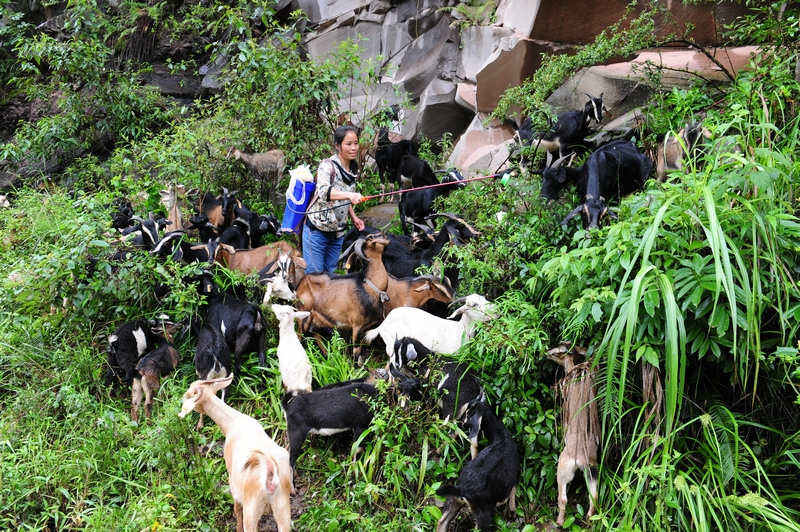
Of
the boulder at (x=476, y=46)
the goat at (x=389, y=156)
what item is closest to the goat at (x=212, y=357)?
the goat at (x=389, y=156)

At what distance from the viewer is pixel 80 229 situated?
197 inches

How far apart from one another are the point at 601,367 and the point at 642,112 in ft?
11.6

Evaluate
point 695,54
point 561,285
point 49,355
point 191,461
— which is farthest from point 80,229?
point 695,54

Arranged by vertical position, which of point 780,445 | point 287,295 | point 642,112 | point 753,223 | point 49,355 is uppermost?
point 753,223

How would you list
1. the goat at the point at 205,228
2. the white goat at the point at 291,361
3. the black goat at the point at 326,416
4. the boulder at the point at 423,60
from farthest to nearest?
the boulder at the point at 423,60 < the goat at the point at 205,228 < the white goat at the point at 291,361 < the black goat at the point at 326,416

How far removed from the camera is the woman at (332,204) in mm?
5332

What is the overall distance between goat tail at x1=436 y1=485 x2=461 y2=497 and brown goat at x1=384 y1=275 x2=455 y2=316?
1.85 meters

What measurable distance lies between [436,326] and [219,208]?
12.7 ft

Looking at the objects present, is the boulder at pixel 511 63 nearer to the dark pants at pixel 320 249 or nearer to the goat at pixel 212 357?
the dark pants at pixel 320 249

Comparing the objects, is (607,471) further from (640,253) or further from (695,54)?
(695,54)

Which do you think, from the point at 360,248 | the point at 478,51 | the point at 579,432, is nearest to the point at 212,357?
the point at 360,248

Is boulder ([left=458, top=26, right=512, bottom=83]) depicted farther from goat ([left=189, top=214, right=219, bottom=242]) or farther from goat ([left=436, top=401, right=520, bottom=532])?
goat ([left=436, top=401, right=520, bottom=532])

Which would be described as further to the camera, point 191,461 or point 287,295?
point 287,295

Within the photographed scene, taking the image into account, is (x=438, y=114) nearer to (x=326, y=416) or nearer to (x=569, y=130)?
(x=569, y=130)
